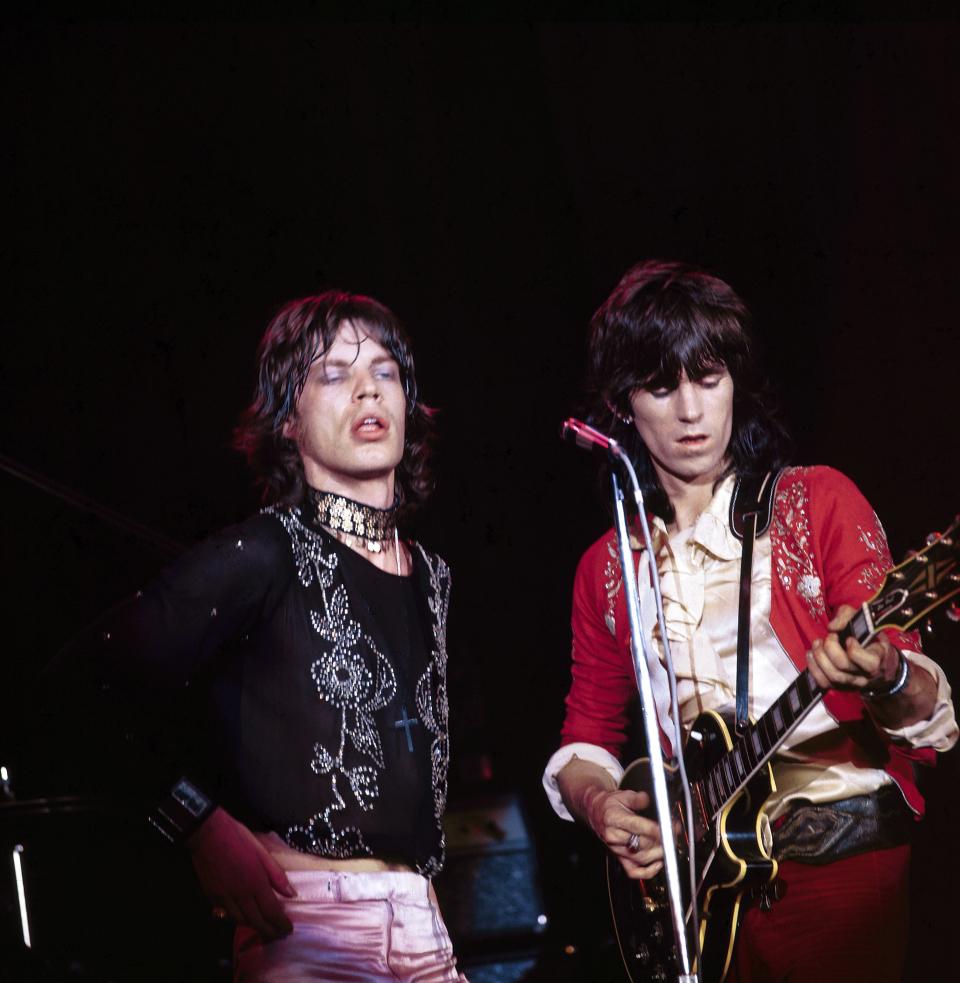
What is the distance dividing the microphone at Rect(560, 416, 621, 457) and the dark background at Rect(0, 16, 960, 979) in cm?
108

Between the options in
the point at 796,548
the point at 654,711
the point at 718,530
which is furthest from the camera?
the point at 718,530

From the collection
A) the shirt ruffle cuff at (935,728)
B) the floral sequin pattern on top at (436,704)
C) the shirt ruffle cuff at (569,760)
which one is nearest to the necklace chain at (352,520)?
the floral sequin pattern on top at (436,704)

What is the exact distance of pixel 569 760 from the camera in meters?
2.75

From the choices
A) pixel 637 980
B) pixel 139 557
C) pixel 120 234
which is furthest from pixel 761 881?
pixel 120 234

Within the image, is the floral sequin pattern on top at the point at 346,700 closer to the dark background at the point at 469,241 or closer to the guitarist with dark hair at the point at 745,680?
the guitarist with dark hair at the point at 745,680

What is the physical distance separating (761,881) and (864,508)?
2.67 ft

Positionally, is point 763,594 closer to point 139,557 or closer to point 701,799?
point 701,799

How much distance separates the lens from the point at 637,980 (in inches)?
A: 97.2

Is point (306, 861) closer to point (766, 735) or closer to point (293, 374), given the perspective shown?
point (766, 735)

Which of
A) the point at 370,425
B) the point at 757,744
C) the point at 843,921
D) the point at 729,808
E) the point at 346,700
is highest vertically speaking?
the point at 370,425

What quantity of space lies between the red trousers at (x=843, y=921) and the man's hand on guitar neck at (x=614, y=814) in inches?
11.1

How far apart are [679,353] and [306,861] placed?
4.66 ft

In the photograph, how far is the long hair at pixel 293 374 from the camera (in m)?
2.68

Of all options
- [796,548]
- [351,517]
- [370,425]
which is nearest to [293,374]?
[370,425]
